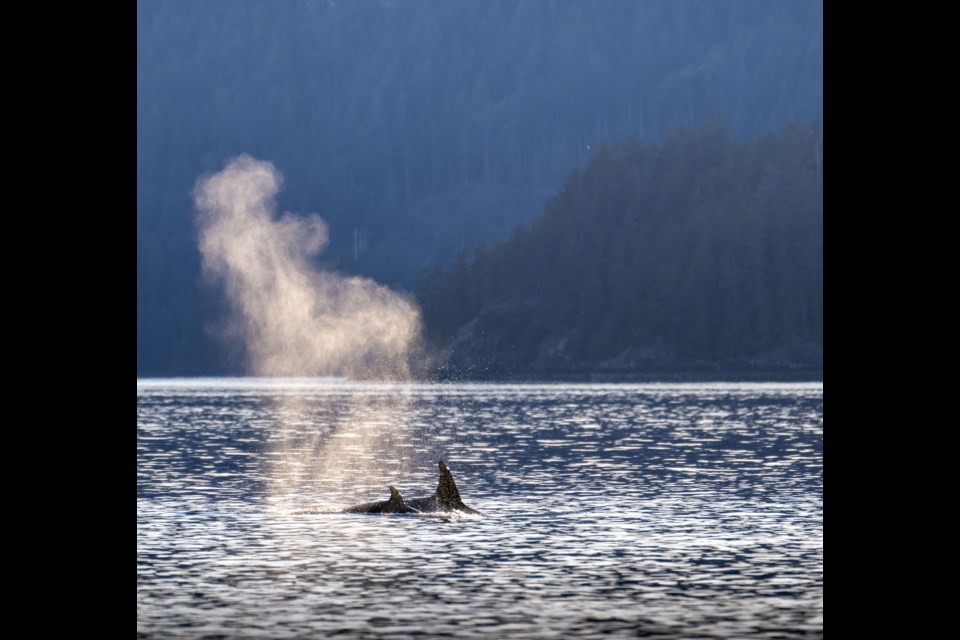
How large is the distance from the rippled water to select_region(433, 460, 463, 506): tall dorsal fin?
42.8 inches

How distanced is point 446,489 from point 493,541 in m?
7.31

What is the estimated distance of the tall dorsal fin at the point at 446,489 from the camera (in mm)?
48469

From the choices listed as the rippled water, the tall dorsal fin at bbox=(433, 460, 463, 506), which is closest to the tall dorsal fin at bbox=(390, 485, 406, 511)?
the rippled water

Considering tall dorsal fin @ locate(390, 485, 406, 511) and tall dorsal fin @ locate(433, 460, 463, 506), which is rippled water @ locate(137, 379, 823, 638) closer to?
tall dorsal fin @ locate(433, 460, 463, 506)

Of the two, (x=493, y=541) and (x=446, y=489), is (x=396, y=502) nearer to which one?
(x=446, y=489)

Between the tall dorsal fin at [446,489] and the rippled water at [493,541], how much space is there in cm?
109

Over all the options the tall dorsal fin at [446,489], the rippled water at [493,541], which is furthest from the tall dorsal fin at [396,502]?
the tall dorsal fin at [446,489]

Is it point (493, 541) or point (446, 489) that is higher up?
point (446, 489)

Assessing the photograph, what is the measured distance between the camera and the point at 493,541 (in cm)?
4150

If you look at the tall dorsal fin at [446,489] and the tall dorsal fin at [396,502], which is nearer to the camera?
the tall dorsal fin at [446,489]

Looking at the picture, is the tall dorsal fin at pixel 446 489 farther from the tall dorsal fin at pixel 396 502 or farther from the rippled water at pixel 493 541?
the tall dorsal fin at pixel 396 502

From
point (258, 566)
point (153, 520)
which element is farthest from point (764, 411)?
point (258, 566)

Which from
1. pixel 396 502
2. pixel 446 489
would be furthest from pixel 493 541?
pixel 396 502

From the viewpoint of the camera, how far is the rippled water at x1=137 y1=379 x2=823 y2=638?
94.1 feet
